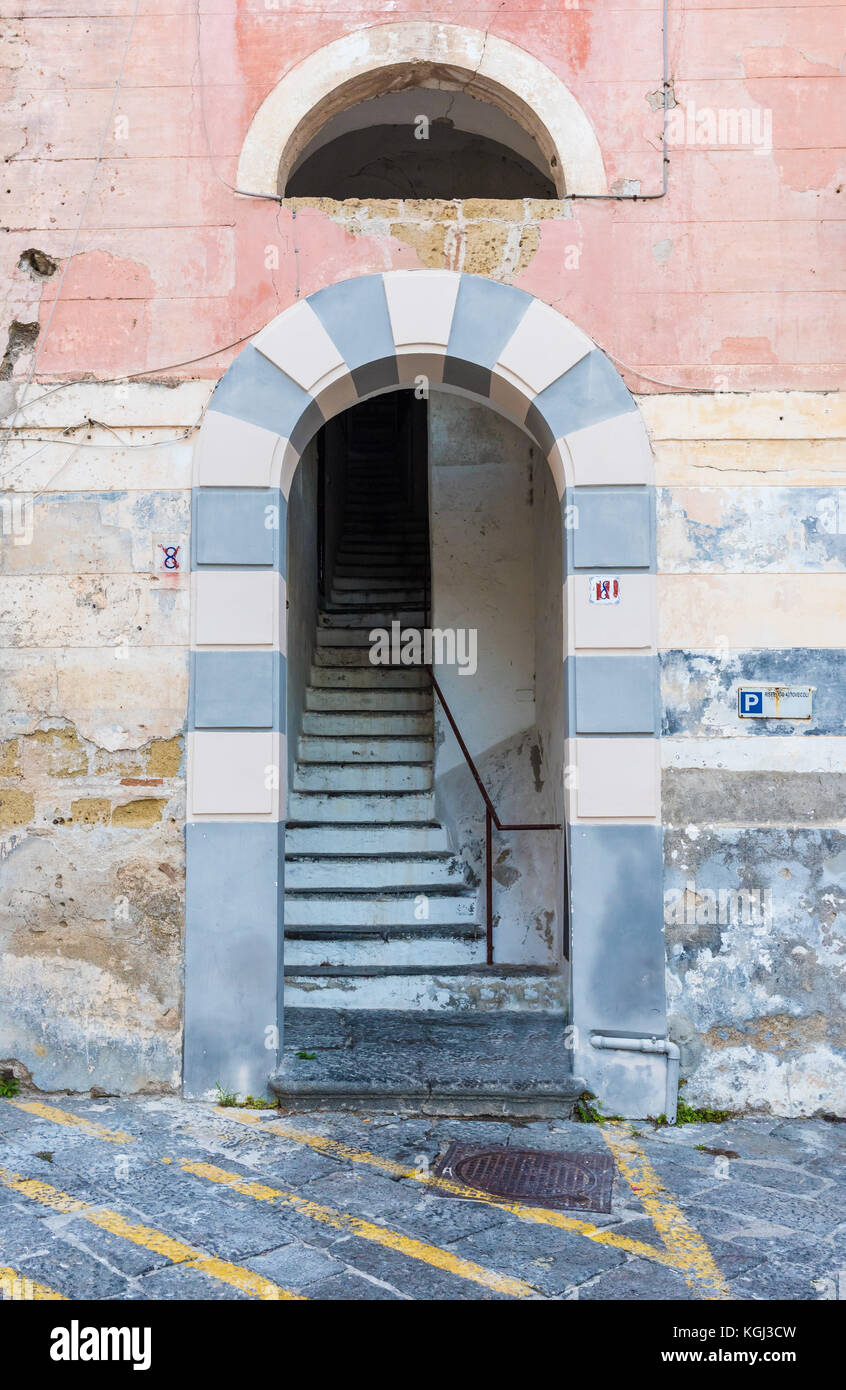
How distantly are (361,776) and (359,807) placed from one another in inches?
11.8

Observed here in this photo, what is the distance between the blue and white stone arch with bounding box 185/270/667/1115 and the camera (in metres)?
4.64

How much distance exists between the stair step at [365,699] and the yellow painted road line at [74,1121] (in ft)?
13.0

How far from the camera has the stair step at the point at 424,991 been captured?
228 inches

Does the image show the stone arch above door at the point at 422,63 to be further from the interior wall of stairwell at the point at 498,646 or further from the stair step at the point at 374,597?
the stair step at the point at 374,597

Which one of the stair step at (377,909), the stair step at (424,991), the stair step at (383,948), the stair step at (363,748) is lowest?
the stair step at (424,991)

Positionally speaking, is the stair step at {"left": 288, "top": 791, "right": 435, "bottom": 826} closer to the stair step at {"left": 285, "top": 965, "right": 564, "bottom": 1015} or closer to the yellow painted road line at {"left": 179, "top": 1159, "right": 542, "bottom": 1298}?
the stair step at {"left": 285, "top": 965, "right": 564, "bottom": 1015}

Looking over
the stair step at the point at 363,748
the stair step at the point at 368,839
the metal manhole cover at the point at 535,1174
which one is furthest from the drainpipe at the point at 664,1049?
the stair step at the point at 363,748

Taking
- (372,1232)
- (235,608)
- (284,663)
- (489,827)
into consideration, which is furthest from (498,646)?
(372,1232)

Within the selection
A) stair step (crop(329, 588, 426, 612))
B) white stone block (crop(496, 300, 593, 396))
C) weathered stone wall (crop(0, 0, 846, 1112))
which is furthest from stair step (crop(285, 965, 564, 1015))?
stair step (crop(329, 588, 426, 612))

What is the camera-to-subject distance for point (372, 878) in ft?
22.4

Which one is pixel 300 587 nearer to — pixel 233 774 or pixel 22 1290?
pixel 233 774

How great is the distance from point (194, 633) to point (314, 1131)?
215 centimetres

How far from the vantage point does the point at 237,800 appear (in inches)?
185

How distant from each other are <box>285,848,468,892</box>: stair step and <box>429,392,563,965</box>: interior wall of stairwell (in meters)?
0.18
